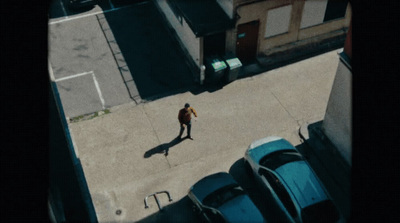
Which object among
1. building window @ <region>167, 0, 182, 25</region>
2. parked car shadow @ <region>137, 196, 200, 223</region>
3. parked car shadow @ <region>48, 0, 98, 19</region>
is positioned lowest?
parked car shadow @ <region>137, 196, 200, 223</region>

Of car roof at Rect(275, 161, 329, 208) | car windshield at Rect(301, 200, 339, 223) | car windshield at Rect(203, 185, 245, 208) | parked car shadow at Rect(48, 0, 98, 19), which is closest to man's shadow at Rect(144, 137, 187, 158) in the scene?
car windshield at Rect(203, 185, 245, 208)

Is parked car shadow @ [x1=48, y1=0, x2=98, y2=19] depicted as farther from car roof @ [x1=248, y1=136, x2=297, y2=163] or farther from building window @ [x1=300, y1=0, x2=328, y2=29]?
car roof @ [x1=248, y1=136, x2=297, y2=163]

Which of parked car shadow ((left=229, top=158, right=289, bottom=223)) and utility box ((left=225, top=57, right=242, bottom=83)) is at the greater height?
utility box ((left=225, top=57, right=242, bottom=83))

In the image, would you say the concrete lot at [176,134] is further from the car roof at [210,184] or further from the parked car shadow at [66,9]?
the parked car shadow at [66,9]

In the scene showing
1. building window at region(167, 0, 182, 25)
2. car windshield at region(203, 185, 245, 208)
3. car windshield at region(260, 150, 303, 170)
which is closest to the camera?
car windshield at region(203, 185, 245, 208)

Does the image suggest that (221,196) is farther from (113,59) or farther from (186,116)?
(113,59)

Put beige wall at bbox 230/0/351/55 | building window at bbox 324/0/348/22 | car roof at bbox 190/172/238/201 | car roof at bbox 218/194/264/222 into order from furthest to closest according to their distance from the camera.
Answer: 1. building window at bbox 324/0/348/22
2. beige wall at bbox 230/0/351/55
3. car roof at bbox 190/172/238/201
4. car roof at bbox 218/194/264/222
